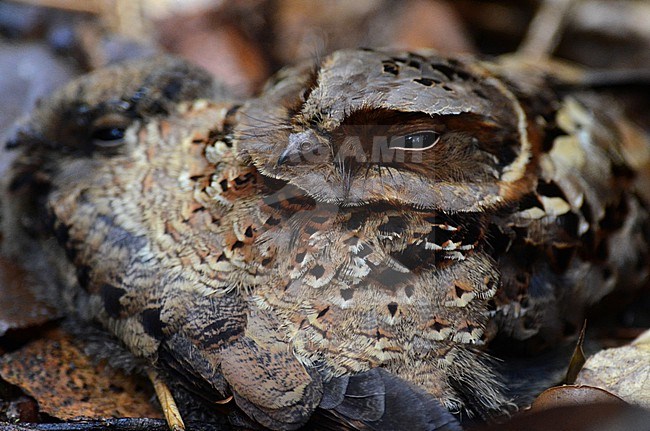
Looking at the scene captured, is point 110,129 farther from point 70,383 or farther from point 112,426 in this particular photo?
point 112,426

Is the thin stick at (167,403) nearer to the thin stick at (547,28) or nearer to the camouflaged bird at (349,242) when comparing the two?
the camouflaged bird at (349,242)

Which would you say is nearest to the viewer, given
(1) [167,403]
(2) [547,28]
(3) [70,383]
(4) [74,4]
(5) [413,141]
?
(5) [413,141]

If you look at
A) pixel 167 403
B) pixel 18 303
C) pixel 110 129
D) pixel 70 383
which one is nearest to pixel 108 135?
pixel 110 129

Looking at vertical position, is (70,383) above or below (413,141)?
below

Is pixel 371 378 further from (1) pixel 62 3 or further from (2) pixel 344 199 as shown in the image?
(1) pixel 62 3

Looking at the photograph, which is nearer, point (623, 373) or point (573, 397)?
point (573, 397)

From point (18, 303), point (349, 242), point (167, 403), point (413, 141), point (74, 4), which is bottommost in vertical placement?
point (167, 403)

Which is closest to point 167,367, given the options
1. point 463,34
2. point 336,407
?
point 336,407
